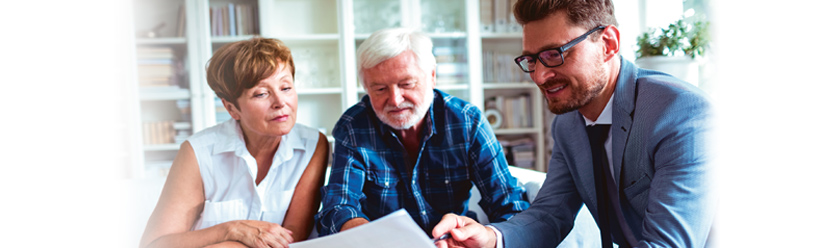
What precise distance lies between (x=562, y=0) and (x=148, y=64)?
267cm

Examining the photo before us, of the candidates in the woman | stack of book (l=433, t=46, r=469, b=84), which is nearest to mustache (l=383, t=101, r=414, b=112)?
the woman

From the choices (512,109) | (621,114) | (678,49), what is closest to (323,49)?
(512,109)

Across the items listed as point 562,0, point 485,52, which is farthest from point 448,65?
point 562,0

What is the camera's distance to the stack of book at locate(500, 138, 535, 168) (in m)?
3.39

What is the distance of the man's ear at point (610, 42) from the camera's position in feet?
2.94

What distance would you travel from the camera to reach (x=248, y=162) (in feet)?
4.01

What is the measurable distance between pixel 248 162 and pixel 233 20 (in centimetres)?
206

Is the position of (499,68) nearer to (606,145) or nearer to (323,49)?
(323,49)

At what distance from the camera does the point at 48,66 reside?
0.73 feet

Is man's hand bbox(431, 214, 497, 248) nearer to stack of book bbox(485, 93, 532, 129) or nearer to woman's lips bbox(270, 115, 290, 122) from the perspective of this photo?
woman's lips bbox(270, 115, 290, 122)

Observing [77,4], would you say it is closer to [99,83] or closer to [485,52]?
[99,83]

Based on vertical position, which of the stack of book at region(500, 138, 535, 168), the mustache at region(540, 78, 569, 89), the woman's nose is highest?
the mustache at region(540, 78, 569, 89)

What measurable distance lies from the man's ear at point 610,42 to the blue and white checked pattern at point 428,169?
16.0 inches

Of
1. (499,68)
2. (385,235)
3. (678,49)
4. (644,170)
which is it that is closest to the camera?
(385,235)
